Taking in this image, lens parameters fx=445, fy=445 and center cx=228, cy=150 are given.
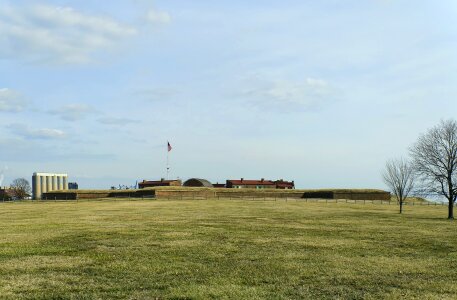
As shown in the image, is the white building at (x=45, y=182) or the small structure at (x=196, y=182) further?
the white building at (x=45, y=182)

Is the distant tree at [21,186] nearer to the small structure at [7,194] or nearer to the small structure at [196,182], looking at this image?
the small structure at [7,194]

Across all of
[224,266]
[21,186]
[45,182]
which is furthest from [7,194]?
[224,266]

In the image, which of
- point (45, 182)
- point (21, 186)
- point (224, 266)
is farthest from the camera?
point (45, 182)

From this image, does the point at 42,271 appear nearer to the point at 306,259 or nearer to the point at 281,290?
the point at 281,290

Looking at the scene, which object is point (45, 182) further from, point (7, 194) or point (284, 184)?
point (284, 184)

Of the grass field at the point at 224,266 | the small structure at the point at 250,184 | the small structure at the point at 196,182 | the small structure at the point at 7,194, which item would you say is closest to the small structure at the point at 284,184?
the small structure at the point at 250,184

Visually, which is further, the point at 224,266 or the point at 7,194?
the point at 7,194

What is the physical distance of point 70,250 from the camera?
53.4ft

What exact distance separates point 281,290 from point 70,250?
918cm

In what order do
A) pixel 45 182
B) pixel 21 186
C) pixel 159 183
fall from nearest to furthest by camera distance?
1. pixel 159 183
2. pixel 21 186
3. pixel 45 182

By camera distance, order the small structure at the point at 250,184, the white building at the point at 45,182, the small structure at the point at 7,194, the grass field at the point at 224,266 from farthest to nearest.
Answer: the white building at the point at 45,182 → the small structure at the point at 250,184 → the small structure at the point at 7,194 → the grass field at the point at 224,266

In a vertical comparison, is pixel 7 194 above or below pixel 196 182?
below

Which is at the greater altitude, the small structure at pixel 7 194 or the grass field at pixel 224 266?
the grass field at pixel 224 266

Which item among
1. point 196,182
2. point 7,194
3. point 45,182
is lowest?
point 7,194
